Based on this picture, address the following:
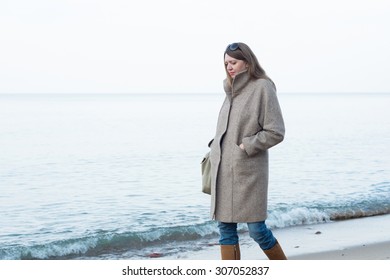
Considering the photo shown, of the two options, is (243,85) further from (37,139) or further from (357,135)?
(357,135)

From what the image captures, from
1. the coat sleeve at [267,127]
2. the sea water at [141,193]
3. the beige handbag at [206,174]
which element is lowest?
→ the sea water at [141,193]

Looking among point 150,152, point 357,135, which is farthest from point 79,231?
point 357,135

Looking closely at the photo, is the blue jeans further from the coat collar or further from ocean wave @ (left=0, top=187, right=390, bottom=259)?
ocean wave @ (left=0, top=187, right=390, bottom=259)

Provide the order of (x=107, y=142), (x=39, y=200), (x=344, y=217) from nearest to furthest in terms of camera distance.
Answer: (x=344, y=217) → (x=39, y=200) → (x=107, y=142)

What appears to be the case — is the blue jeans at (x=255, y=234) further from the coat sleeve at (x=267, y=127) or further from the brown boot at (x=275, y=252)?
the coat sleeve at (x=267, y=127)

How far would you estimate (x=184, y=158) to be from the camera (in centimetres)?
1762

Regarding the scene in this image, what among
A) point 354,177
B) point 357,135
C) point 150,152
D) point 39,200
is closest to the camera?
point 39,200

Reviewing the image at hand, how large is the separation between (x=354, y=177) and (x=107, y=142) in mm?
11161

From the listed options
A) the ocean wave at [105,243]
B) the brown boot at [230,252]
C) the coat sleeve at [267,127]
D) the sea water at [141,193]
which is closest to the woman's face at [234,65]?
the coat sleeve at [267,127]

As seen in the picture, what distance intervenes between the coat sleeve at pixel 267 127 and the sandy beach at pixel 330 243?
222 centimetres

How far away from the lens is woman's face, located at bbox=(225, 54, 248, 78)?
4.11 m

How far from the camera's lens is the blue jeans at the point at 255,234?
164 inches

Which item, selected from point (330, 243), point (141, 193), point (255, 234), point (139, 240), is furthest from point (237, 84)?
point (141, 193)

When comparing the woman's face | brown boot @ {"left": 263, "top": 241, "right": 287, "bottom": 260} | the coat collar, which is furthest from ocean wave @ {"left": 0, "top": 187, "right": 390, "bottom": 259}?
the woman's face
